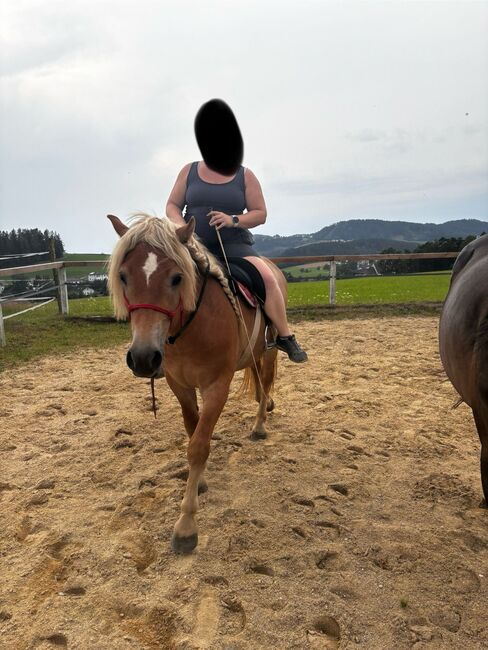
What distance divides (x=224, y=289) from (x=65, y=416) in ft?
9.00

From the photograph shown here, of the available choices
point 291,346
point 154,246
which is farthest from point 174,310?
point 291,346

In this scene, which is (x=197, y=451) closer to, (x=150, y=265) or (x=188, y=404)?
(x=188, y=404)

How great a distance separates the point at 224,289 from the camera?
2871 mm

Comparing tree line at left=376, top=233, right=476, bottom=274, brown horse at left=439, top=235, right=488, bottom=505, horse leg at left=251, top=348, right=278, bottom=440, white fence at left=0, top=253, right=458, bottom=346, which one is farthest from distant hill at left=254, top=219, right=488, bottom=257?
brown horse at left=439, top=235, right=488, bottom=505

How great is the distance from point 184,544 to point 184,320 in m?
1.31

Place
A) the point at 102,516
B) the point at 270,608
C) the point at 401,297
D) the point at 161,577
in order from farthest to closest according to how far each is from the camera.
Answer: the point at 401,297 → the point at 102,516 → the point at 161,577 → the point at 270,608

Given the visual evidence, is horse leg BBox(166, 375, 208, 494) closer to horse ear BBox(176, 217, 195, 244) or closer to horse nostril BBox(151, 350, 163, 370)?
horse nostril BBox(151, 350, 163, 370)

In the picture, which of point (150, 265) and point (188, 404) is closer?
point (150, 265)

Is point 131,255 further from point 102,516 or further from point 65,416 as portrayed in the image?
point 65,416

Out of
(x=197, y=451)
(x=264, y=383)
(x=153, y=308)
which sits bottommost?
(x=264, y=383)

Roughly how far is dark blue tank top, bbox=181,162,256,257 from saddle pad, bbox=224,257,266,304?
122 millimetres

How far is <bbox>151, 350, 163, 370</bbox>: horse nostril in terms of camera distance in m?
2.12

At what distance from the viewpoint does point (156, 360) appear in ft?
7.03

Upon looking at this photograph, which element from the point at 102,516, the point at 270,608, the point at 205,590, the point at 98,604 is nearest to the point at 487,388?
the point at 270,608
